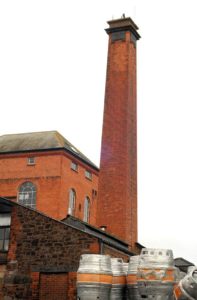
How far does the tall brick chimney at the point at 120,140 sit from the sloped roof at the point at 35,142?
7.24 metres

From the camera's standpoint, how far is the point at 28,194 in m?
37.1

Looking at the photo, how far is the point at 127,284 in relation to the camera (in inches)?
518

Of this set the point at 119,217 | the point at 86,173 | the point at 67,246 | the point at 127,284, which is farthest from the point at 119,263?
the point at 86,173

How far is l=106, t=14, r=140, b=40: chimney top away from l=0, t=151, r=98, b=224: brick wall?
9.85 m

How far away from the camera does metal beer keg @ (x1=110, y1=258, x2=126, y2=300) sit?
12.9 metres

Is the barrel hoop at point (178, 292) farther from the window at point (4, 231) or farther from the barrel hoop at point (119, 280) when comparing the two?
the window at point (4, 231)

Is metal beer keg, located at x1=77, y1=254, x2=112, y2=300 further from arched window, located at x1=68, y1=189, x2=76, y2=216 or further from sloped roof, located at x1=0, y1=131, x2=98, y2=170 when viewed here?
arched window, located at x1=68, y1=189, x2=76, y2=216

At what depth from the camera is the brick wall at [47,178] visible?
36000mm

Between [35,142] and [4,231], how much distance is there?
65.8 feet

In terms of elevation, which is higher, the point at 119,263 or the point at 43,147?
the point at 43,147

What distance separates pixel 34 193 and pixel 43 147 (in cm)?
361

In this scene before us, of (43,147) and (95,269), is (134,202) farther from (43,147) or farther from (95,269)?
→ (95,269)

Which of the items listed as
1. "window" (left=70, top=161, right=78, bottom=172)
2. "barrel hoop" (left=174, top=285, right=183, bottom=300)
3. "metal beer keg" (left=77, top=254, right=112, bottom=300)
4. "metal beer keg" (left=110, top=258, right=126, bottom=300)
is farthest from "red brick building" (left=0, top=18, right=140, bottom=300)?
"barrel hoop" (left=174, top=285, right=183, bottom=300)

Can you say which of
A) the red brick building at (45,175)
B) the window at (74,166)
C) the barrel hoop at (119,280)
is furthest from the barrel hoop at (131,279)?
the window at (74,166)
